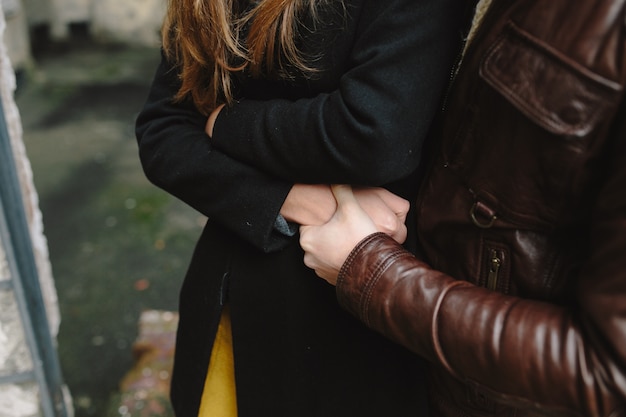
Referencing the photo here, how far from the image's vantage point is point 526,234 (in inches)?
34.4

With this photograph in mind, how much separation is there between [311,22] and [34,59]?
715 cm

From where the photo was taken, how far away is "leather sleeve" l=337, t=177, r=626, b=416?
73 centimetres

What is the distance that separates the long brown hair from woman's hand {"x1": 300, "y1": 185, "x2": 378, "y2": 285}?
226 mm

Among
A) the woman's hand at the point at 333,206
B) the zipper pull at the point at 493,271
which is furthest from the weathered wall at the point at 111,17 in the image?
the zipper pull at the point at 493,271

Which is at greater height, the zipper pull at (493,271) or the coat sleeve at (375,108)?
the coat sleeve at (375,108)

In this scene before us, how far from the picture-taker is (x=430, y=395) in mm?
1144

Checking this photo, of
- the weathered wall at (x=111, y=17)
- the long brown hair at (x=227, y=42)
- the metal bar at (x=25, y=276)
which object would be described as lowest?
the weathered wall at (x=111, y=17)

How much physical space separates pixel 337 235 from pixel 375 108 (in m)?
0.21

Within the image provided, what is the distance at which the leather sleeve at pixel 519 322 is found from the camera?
0.73 m

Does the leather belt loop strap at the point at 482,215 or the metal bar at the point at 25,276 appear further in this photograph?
the metal bar at the point at 25,276

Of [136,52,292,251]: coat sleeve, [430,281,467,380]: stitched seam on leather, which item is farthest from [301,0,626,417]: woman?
[136,52,292,251]: coat sleeve

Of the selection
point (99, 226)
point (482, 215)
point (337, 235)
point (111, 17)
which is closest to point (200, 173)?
point (337, 235)

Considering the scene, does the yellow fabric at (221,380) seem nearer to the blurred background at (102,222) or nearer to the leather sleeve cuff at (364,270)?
the leather sleeve cuff at (364,270)

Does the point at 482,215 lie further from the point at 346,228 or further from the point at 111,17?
the point at 111,17
